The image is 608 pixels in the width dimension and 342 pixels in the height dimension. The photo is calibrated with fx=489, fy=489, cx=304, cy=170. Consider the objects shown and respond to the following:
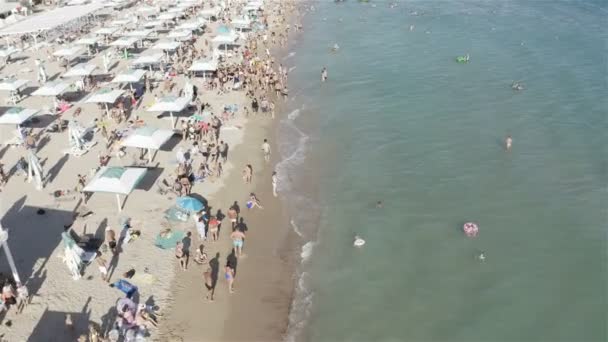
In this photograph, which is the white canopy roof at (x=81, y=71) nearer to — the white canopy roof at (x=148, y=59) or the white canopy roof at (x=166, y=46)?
the white canopy roof at (x=148, y=59)

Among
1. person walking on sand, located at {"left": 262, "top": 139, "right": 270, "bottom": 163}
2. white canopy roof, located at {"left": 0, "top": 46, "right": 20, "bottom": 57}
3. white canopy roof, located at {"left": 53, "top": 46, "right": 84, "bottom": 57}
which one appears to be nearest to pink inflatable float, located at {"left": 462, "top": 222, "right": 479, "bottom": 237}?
person walking on sand, located at {"left": 262, "top": 139, "right": 270, "bottom": 163}

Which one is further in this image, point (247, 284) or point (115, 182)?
point (115, 182)

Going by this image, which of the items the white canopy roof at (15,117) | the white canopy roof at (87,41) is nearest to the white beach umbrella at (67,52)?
the white canopy roof at (87,41)

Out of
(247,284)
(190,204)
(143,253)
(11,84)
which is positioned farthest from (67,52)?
(247,284)

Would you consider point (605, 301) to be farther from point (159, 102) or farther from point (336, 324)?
point (159, 102)

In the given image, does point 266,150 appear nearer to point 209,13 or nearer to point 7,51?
point 7,51

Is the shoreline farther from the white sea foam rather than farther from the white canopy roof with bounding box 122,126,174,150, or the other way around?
the white canopy roof with bounding box 122,126,174,150
